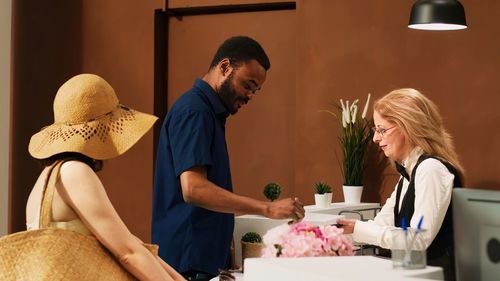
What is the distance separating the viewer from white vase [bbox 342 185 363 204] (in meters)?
4.62

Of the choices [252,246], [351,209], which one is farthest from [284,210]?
[351,209]

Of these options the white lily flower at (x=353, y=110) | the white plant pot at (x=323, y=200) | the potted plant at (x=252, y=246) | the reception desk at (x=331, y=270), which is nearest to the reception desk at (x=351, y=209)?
the white plant pot at (x=323, y=200)

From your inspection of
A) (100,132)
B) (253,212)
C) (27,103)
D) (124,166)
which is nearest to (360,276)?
(100,132)

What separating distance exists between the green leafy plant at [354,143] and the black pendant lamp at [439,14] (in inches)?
32.2

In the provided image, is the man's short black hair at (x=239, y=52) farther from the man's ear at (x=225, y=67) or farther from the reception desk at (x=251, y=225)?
the reception desk at (x=251, y=225)

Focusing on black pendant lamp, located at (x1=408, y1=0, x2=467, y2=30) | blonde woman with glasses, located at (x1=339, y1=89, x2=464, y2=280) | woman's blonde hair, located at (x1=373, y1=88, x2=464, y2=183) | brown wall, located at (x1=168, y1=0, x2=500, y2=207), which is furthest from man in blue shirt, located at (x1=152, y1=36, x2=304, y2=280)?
brown wall, located at (x1=168, y1=0, x2=500, y2=207)

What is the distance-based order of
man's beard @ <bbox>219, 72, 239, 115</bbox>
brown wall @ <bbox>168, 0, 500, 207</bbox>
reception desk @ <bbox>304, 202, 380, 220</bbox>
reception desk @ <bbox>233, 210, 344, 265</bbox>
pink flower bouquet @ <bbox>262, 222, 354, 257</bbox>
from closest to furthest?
pink flower bouquet @ <bbox>262, 222, 354, 257</bbox>, man's beard @ <bbox>219, 72, 239, 115</bbox>, reception desk @ <bbox>233, 210, 344, 265</bbox>, reception desk @ <bbox>304, 202, 380, 220</bbox>, brown wall @ <bbox>168, 0, 500, 207</bbox>

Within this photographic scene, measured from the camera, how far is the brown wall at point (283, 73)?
451 cm

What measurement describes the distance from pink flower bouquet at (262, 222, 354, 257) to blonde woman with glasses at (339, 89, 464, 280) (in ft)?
2.07

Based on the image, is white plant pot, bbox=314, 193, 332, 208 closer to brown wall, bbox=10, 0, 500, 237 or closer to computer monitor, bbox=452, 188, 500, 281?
brown wall, bbox=10, 0, 500, 237

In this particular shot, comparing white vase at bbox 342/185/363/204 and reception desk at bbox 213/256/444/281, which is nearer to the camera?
reception desk at bbox 213/256/444/281

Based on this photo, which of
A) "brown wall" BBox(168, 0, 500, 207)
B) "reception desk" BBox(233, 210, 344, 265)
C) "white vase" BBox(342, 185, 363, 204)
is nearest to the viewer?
"reception desk" BBox(233, 210, 344, 265)

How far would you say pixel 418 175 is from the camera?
2893mm

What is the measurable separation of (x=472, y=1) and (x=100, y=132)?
2.98 meters
